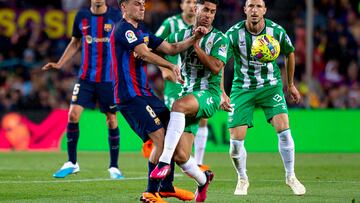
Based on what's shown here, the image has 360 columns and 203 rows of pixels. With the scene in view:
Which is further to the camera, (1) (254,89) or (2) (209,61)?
(1) (254,89)

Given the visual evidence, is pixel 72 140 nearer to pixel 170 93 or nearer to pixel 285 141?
pixel 170 93

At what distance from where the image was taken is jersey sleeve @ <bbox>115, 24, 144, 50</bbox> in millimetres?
8922

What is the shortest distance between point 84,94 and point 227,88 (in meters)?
8.70

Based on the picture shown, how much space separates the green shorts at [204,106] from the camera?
30.1ft

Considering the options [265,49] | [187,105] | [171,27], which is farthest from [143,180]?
[187,105]

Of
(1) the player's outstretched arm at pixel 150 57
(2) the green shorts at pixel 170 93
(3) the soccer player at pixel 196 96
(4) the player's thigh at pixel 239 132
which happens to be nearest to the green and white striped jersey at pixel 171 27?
(2) the green shorts at pixel 170 93

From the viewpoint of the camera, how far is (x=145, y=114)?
8.94 meters

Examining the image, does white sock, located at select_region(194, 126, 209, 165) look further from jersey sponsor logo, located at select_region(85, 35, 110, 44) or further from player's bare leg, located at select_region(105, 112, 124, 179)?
jersey sponsor logo, located at select_region(85, 35, 110, 44)

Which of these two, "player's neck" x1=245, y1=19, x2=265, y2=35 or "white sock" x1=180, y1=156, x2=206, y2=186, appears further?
"player's neck" x1=245, y1=19, x2=265, y2=35

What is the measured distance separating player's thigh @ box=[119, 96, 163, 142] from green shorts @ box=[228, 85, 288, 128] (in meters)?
1.68

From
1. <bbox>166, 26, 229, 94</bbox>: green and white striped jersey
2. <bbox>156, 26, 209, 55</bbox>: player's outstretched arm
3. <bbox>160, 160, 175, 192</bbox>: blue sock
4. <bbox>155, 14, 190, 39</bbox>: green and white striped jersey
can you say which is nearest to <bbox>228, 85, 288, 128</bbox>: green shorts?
<bbox>166, 26, 229, 94</bbox>: green and white striped jersey

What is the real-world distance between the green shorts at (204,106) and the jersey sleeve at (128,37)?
0.83 m

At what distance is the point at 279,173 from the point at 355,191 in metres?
3.02

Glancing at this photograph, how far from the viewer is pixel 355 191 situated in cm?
1024
